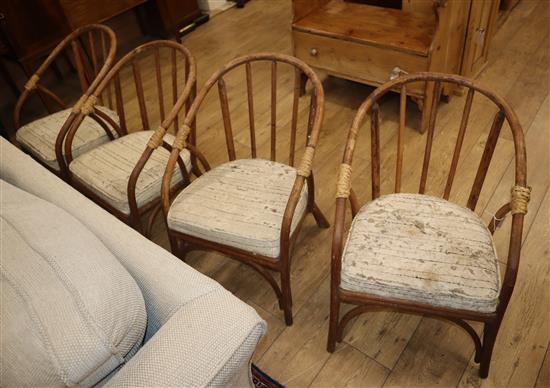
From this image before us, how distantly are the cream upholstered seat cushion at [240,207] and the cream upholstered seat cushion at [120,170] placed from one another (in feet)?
0.60

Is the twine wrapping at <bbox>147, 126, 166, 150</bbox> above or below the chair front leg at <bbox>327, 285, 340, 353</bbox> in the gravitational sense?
above

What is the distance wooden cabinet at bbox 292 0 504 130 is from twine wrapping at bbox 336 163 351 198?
1.08 meters

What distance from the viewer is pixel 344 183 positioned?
3.63 feet

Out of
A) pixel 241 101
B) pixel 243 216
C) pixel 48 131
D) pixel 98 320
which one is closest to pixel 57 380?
pixel 98 320

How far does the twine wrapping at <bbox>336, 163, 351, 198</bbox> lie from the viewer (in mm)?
1095

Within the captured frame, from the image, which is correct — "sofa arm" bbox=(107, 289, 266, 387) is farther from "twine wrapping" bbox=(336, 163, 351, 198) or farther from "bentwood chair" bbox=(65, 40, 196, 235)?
"bentwood chair" bbox=(65, 40, 196, 235)

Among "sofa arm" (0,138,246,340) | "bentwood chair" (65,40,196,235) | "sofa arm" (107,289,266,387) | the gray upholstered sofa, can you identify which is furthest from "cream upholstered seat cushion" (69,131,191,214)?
"sofa arm" (107,289,266,387)

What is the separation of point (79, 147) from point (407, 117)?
165 centimetres

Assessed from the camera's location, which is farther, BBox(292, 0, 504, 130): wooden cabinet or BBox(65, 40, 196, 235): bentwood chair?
BBox(292, 0, 504, 130): wooden cabinet

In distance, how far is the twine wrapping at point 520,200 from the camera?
100 centimetres

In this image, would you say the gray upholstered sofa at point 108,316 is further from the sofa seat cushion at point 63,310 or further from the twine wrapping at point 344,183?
the twine wrapping at point 344,183

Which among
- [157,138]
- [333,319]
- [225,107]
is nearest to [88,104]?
[157,138]

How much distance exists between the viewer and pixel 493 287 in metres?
1.03

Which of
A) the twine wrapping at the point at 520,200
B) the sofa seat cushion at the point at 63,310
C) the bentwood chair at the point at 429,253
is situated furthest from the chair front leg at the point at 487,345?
the sofa seat cushion at the point at 63,310
